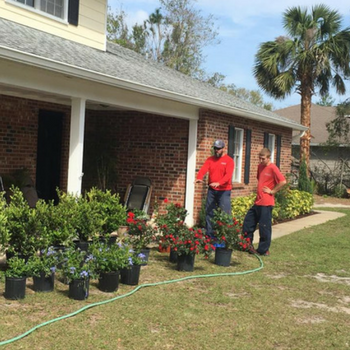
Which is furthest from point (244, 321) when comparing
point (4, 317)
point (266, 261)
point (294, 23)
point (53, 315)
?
point (294, 23)

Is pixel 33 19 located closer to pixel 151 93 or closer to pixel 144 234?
pixel 151 93

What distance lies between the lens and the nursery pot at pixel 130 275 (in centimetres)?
606

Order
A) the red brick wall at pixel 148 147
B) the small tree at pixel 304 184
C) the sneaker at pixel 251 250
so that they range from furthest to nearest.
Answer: the small tree at pixel 304 184, the red brick wall at pixel 148 147, the sneaker at pixel 251 250

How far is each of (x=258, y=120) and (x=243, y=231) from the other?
5483 mm

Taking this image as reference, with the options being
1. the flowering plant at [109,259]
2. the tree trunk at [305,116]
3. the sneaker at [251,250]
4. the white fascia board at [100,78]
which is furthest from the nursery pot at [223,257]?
the tree trunk at [305,116]

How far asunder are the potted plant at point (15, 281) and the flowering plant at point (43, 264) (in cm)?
10

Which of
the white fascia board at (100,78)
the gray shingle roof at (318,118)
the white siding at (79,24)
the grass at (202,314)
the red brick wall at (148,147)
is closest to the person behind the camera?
the grass at (202,314)

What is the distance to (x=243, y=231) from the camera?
8.75 m

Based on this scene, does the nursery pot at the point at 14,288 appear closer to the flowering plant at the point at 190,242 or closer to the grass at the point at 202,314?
the grass at the point at 202,314

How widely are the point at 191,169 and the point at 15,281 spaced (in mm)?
6558

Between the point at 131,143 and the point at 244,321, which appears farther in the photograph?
the point at 131,143

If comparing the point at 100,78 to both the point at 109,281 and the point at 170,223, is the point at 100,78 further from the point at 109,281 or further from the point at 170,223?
the point at 109,281

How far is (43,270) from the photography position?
5.48 m

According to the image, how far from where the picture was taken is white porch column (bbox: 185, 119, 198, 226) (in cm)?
1126
